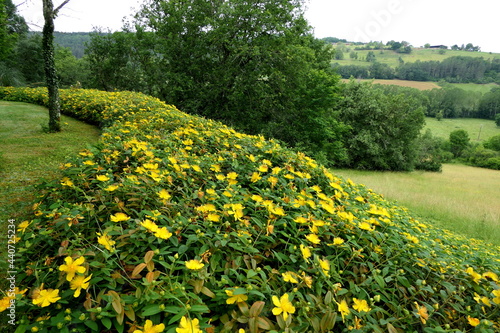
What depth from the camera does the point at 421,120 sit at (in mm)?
23062

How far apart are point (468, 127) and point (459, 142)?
49.5ft

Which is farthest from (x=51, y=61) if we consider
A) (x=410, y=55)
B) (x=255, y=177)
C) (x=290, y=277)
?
(x=410, y=55)

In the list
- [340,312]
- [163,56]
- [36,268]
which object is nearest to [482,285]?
[340,312]

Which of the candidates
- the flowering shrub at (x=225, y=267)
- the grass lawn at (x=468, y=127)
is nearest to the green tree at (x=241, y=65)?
the flowering shrub at (x=225, y=267)

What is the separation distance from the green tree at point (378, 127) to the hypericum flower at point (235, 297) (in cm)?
2212

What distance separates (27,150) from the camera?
5.14 meters

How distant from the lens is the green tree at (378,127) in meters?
22.1

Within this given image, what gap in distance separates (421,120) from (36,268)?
27516mm

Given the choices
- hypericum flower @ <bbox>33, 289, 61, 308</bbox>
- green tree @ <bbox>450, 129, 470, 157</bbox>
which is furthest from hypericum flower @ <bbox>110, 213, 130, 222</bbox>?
green tree @ <bbox>450, 129, 470, 157</bbox>

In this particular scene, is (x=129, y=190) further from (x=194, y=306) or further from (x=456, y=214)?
(x=456, y=214)

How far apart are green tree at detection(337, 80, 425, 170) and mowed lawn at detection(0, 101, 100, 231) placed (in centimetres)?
1979

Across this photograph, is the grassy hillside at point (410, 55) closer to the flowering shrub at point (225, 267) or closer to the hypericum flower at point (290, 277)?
the flowering shrub at point (225, 267)

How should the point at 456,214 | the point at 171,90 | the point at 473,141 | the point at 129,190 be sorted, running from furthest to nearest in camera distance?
the point at 473,141 → the point at 171,90 → the point at 456,214 → the point at 129,190

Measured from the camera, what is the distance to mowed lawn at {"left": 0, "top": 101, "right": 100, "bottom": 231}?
293 cm
